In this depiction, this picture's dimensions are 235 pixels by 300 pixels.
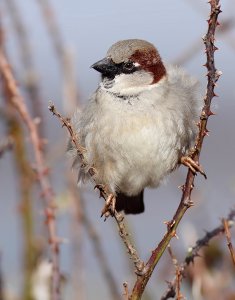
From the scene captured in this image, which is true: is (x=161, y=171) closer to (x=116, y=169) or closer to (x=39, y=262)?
(x=116, y=169)

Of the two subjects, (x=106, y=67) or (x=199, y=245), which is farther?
(x=106, y=67)

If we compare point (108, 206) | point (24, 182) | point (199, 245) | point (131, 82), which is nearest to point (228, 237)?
point (199, 245)

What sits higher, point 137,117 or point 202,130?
point 137,117

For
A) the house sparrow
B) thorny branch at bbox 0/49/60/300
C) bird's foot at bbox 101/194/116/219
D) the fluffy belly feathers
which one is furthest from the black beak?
bird's foot at bbox 101/194/116/219

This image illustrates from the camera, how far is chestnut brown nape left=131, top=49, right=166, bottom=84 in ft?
8.75

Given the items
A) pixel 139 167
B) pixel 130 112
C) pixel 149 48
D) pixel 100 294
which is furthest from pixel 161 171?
pixel 100 294

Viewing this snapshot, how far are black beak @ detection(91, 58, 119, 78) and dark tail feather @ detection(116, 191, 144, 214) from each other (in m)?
0.61

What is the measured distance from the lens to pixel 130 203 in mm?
3082

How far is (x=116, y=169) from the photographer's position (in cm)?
274

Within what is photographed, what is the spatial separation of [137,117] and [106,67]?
0.21 meters

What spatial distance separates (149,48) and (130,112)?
0.24m

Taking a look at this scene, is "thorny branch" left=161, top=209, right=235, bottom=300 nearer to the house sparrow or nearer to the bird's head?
the house sparrow

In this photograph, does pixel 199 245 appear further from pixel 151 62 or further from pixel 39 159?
pixel 151 62

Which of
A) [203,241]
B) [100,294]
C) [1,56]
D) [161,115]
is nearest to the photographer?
[203,241]
